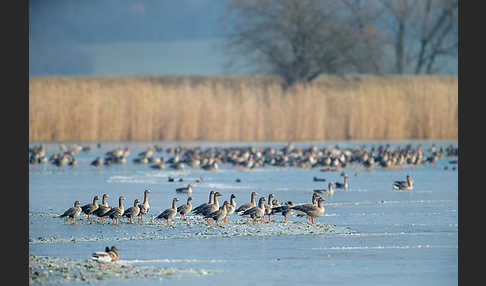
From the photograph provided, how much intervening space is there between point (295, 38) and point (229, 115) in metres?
11.2

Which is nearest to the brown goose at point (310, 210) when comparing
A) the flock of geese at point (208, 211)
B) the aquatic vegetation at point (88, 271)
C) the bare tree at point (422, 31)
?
the flock of geese at point (208, 211)

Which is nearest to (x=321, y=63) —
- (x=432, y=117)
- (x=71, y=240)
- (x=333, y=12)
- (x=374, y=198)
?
(x=333, y=12)

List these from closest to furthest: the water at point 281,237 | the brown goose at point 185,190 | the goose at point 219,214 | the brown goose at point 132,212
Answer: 1. the water at point 281,237
2. the goose at point 219,214
3. the brown goose at point 132,212
4. the brown goose at point 185,190

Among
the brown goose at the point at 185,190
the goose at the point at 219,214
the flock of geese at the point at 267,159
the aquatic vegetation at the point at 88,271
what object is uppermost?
the flock of geese at the point at 267,159

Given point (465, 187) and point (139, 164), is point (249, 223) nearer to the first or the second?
point (465, 187)

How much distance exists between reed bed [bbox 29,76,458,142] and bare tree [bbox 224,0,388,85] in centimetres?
863

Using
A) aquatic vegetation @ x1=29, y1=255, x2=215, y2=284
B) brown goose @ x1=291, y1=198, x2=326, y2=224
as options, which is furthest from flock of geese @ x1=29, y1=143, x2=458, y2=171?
aquatic vegetation @ x1=29, y1=255, x2=215, y2=284

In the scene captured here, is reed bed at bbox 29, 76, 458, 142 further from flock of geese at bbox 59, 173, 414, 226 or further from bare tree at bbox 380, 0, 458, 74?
bare tree at bbox 380, 0, 458, 74

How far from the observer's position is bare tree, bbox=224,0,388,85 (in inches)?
1430

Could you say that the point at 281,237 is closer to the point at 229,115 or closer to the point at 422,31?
the point at 229,115

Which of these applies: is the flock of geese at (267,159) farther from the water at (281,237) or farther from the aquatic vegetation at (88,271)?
the aquatic vegetation at (88,271)

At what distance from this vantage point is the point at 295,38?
36.9 metres

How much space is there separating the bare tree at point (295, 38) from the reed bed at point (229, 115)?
863cm

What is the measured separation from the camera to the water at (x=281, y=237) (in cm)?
853
